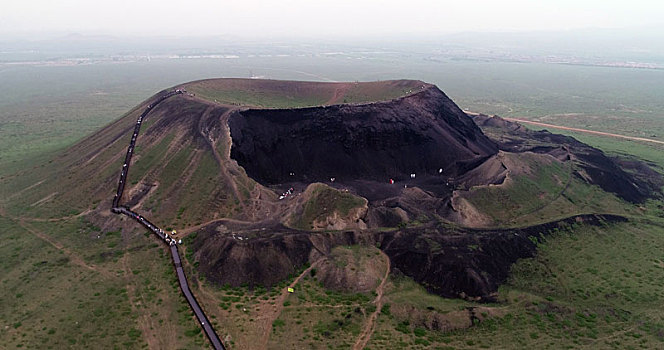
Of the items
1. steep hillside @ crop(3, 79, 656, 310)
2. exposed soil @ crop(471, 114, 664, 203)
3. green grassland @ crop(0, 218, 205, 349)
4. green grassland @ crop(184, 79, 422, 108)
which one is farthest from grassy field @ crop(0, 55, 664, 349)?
green grassland @ crop(184, 79, 422, 108)

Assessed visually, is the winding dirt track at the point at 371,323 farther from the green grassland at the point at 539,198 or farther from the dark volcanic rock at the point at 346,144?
the dark volcanic rock at the point at 346,144

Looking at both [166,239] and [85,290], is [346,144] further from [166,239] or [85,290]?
[85,290]

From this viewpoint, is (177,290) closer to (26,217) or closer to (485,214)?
(26,217)

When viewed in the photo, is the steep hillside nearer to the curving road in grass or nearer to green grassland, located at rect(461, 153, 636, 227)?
green grassland, located at rect(461, 153, 636, 227)

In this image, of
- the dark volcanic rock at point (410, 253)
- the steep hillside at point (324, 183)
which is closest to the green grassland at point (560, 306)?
the dark volcanic rock at point (410, 253)

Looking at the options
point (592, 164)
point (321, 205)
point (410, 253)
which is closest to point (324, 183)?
point (321, 205)

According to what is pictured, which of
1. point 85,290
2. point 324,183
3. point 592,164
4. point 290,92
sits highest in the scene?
point 290,92

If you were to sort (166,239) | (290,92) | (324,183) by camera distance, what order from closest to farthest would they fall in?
1. (166,239)
2. (324,183)
3. (290,92)

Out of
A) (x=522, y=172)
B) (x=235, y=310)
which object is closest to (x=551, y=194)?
(x=522, y=172)
